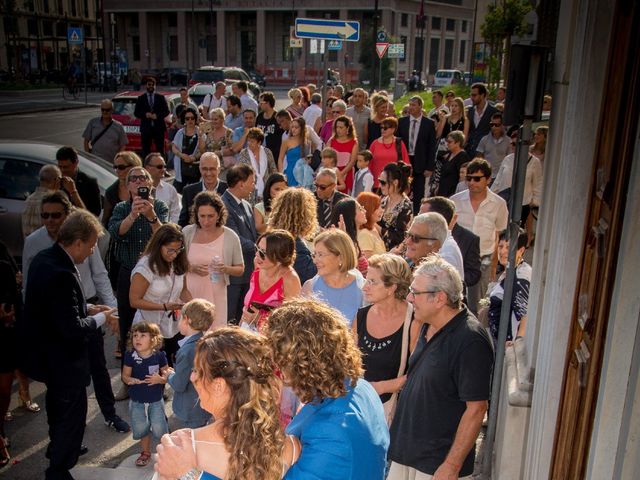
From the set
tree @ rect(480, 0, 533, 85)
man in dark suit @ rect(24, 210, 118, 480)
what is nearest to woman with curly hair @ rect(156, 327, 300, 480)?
man in dark suit @ rect(24, 210, 118, 480)

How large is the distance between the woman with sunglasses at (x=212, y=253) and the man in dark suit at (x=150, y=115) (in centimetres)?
861

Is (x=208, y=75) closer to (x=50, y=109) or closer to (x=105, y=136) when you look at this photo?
(x=50, y=109)

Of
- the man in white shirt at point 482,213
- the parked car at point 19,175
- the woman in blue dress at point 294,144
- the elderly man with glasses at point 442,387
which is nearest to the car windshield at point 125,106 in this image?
the parked car at point 19,175

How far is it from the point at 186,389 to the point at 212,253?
164 cm

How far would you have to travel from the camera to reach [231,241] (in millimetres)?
5469

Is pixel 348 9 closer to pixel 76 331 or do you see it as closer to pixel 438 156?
Answer: pixel 438 156

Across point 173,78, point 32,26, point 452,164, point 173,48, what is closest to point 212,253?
point 452,164

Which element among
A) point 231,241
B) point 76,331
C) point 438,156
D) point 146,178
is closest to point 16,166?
point 146,178

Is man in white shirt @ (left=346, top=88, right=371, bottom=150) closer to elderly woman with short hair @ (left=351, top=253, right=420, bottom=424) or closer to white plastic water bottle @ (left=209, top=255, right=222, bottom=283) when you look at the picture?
white plastic water bottle @ (left=209, top=255, right=222, bottom=283)

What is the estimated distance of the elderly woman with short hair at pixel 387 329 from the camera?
382cm

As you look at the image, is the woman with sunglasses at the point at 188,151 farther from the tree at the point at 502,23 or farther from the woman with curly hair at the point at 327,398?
the tree at the point at 502,23

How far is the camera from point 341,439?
2.35 meters

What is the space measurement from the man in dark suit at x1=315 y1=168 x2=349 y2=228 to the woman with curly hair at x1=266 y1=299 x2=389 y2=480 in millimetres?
3804

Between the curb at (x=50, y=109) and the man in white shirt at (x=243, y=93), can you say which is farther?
the curb at (x=50, y=109)
